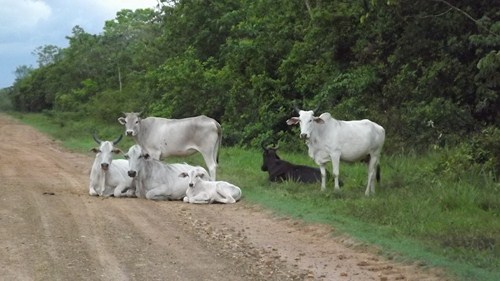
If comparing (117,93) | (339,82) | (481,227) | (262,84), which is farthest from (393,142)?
(117,93)

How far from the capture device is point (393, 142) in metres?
17.8

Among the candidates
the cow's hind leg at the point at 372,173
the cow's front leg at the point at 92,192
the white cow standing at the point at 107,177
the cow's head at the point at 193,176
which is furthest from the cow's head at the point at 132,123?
the cow's hind leg at the point at 372,173

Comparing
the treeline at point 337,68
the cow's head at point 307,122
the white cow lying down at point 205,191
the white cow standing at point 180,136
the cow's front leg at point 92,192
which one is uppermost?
the treeline at point 337,68

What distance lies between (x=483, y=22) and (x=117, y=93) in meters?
27.8

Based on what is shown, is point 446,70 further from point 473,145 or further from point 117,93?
point 117,93

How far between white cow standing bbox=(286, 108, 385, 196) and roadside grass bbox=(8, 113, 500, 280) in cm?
→ 49

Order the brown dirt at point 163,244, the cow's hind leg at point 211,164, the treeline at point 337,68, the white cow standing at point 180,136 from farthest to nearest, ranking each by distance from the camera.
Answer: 1. the treeline at point 337,68
2. the white cow standing at point 180,136
3. the cow's hind leg at point 211,164
4. the brown dirt at point 163,244

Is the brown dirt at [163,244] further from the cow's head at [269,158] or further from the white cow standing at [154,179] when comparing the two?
the cow's head at [269,158]

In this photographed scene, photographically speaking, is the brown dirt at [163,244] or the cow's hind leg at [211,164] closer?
the brown dirt at [163,244]

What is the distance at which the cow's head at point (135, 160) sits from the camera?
512 inches

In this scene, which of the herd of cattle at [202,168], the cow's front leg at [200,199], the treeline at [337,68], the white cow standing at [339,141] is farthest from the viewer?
→ the treeline at [337,68]

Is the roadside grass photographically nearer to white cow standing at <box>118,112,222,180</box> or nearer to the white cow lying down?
the white cow lying down

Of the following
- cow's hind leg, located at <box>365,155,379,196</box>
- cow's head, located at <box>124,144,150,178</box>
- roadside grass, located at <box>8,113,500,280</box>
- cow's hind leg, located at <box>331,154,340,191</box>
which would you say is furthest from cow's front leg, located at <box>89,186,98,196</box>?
cow's hind leg, located at <box>365,155,379,196</box>

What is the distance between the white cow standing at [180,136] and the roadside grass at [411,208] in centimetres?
97
